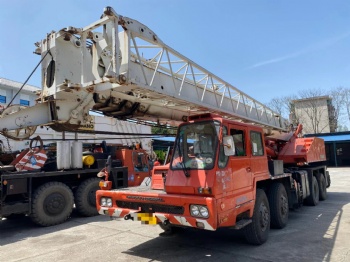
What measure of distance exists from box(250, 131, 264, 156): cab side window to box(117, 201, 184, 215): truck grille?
6.36 ft

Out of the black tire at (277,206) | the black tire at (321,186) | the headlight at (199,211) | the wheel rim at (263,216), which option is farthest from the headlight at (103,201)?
the black tire at (321,186)

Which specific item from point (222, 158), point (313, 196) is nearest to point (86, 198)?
point (222, 158)

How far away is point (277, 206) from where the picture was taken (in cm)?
631

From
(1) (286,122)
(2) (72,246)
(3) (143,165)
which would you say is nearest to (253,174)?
(2) (72,246)

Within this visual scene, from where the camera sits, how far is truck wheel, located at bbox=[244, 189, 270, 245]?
520 cm

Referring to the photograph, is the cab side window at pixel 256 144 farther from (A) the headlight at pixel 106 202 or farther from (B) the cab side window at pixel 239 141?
(A) the headlight at pixel 106 202

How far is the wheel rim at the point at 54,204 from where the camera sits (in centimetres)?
754

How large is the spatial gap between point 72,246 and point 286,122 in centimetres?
883

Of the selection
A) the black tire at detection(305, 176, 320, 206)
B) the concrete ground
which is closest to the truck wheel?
the concrete ground

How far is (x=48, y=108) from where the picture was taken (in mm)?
5000

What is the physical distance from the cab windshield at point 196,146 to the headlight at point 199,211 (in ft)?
1.99

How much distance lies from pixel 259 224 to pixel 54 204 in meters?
5.23

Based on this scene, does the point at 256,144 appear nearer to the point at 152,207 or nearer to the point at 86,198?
the point at 152,207

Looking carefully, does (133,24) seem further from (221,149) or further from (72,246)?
(72,246)
